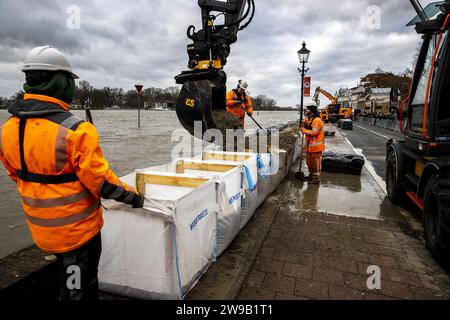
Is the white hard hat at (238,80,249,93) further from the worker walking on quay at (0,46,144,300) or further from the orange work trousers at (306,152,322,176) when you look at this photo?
the worker walking on quay at (0,46,144,300)

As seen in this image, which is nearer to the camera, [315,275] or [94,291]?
[94,291]

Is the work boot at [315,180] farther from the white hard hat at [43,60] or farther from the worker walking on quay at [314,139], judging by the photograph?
the white hard hat at [43,60]

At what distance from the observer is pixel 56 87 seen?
191 centimetres

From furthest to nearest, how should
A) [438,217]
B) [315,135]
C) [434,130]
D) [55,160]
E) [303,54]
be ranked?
1. [303,54]
2. [315,135]
3. [434,130]
4. [438,217]
5. [55,160]

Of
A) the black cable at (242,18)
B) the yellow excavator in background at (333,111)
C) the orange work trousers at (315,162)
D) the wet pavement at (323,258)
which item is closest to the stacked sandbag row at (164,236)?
the wet pavement at (323,258)

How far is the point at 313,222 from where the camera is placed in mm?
4711

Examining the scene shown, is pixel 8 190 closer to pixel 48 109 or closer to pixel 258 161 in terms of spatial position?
pixel 258 161

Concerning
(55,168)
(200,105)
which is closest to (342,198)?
(200,105)

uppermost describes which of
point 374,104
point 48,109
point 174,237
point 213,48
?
point 374,104

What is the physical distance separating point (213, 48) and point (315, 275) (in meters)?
3.78

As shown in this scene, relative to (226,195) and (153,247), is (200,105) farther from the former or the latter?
(153,247)

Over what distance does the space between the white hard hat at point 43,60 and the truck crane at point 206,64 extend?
122 inches

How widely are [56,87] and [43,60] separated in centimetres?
17
